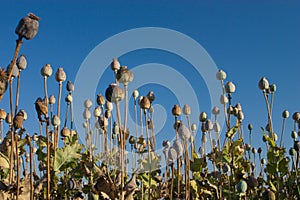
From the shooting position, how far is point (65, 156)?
6.86 ft

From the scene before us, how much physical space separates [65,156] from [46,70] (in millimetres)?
429

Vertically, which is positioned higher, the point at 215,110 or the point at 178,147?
the point at 215,110

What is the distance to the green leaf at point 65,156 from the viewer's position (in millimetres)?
2068

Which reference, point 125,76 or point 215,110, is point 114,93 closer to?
point 125,76

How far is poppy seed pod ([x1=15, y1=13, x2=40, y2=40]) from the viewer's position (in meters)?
1.10

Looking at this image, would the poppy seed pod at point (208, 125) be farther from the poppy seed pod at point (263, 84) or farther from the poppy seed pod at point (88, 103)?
the poppy seed pod at point (88, 103)

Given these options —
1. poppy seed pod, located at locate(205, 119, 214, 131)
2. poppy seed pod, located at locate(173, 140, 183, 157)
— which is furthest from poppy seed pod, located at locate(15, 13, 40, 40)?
poppy seed pod, located at locate(205, 119, 214, 131)

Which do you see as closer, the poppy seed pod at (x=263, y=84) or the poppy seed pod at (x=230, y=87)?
the poppy seed pod at (x=230, y=87)

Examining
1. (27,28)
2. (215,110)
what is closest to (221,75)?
(215,110)

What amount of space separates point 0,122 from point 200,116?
1290 mm

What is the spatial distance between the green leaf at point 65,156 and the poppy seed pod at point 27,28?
1011 mm

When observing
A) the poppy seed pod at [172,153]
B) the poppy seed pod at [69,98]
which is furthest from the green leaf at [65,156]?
the poppy seed pod at [69,98]

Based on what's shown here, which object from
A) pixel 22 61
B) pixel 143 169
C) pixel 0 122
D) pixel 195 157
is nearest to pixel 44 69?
pixel 22 61

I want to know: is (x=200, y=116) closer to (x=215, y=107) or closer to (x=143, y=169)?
(x=215, y=107)
